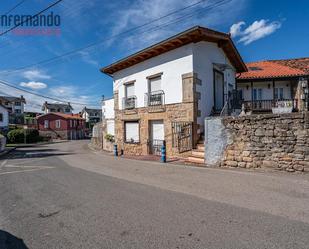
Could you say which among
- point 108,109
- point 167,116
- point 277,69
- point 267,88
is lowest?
point 167,116

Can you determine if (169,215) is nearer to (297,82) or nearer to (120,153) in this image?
(120,153)

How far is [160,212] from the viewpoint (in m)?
4.03

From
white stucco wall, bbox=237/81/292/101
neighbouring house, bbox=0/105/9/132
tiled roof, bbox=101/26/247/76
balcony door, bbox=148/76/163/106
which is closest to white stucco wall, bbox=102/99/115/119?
tiled roof, bbox=101/26/247/76

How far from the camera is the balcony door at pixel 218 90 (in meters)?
12.9

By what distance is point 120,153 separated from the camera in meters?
14.6

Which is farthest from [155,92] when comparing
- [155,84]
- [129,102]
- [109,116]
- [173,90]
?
[109,116]

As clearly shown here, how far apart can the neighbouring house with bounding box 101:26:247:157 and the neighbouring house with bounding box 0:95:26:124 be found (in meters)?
57.5

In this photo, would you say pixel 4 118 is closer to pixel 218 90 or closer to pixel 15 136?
pixel 15 136

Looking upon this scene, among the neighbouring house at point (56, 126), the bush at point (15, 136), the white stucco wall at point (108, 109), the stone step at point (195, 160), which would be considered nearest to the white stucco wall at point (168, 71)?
the stone step at point (195, 160)

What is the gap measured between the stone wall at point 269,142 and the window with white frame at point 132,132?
6.86 m

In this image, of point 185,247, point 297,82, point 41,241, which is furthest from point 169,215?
point 297,82

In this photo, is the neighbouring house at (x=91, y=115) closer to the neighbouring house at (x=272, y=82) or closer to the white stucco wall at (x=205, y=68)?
the neighbouring house at (x=272, y=82)

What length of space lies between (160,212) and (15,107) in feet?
253

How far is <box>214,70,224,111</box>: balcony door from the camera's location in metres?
12.9
